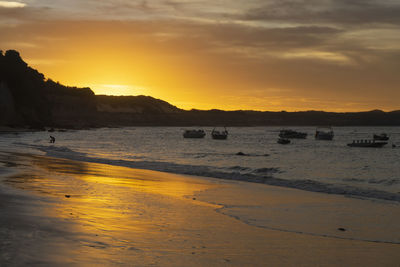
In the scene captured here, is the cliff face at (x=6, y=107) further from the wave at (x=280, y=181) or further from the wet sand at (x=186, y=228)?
the wet sand at (x=186, y=228)

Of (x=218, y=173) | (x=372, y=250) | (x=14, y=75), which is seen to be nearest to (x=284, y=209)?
(x=372, y=250)

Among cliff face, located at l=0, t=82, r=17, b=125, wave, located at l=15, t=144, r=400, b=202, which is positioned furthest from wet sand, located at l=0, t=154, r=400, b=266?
cliff face, located at l=0, t=82, r=17, b=125

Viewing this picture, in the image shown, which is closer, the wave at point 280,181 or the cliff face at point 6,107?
the wave at point 280,181

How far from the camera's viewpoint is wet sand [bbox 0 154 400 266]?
332 inches

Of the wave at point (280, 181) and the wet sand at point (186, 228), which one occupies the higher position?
the wet sand at point (186, 228)

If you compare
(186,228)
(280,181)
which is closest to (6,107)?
(280,181)

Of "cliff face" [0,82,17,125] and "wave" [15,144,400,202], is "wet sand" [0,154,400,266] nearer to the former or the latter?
"wave" [15,144,400,202]

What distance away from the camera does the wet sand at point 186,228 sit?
332 inches

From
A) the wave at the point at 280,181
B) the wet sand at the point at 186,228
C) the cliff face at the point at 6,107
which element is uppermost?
the cliff face at the point at 6,107

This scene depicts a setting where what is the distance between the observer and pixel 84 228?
1036 cm

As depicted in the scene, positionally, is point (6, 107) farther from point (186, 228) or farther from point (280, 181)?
point (186, 228)

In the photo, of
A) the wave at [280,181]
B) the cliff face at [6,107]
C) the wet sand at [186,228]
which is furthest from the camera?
the cliff face at [6,107]

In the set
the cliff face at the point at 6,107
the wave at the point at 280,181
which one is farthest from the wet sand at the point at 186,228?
the cliff face at the point at 6,107

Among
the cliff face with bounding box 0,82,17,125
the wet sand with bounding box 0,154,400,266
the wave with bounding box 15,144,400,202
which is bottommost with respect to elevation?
the wave with bounding box 15,144,400,202
